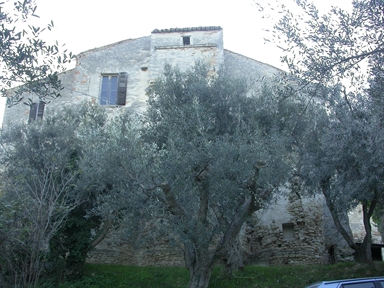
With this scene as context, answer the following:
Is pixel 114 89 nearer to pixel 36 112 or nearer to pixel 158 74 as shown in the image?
pixel 158 74

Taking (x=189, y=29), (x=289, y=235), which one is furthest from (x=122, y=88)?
A: (x=289, y=235)

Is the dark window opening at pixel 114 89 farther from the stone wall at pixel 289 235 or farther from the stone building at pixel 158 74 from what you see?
the stone wall at pixel 289 235

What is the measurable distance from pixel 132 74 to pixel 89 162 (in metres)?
9.90

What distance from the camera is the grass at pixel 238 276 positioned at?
12992mm

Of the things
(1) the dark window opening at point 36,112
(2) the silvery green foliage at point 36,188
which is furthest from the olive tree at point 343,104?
(1) the dark window opening at point 36,112

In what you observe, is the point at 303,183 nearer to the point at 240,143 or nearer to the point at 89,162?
the point at 240,143

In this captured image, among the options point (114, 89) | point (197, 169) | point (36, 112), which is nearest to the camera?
point (197, 169)

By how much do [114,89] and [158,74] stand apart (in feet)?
11.2

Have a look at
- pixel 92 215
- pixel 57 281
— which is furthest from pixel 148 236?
pixel 57 281

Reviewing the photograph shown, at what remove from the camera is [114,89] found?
21.2 metres

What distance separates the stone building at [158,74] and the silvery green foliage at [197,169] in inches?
196

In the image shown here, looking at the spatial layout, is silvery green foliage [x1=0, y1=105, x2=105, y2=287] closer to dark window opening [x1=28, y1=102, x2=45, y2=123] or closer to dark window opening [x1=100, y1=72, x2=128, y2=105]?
dark window opening [x1=100, y1=72, x2=128, y2=105]

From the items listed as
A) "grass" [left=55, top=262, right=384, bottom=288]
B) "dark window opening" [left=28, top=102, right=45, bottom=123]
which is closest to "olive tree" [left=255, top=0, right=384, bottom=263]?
"grass" [left=55, top=262, right=384, bottom=288]

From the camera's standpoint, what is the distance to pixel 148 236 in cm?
1232
